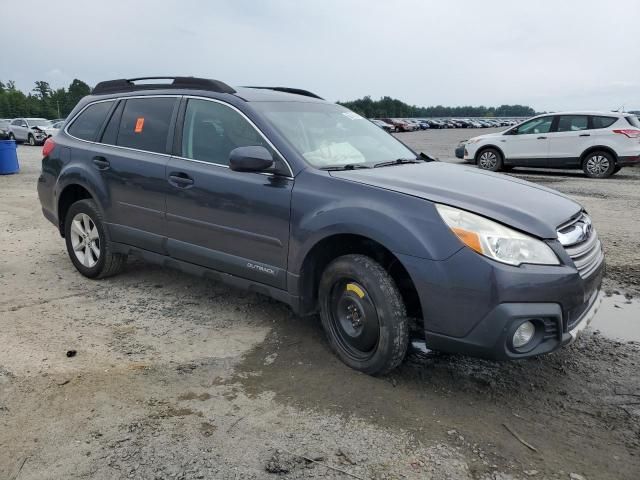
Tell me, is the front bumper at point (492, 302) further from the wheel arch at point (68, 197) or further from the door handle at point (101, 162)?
the wheel arch at point (68, 197)

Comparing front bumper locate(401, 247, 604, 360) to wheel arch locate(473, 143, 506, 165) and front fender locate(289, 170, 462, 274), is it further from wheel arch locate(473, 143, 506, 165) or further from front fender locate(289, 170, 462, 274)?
wheel arch locate(473, 143, 506, 165)

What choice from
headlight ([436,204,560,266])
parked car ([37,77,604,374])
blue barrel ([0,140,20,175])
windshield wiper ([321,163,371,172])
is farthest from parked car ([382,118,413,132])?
headlight ([436,204,560,266])

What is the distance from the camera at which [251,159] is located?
3441mm

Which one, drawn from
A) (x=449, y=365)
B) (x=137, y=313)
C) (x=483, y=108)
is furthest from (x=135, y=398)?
(x=483, y=108)

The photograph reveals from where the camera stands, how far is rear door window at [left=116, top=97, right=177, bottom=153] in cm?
436

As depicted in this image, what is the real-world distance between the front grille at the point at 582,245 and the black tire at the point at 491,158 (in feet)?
39.0

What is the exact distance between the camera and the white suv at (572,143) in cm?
1276

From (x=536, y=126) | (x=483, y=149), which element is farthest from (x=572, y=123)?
(x=483, y=149)

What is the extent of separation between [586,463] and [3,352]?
11.8 ft

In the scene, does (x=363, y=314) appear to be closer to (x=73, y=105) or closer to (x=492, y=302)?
(x=492, y=302)

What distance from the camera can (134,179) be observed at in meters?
4.41

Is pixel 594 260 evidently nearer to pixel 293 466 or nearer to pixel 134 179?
pixel 293 466

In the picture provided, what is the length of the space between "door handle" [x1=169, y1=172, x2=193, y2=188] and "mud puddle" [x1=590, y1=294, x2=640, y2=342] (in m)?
3.32

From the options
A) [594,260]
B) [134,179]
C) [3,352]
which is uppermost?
[134,179]
